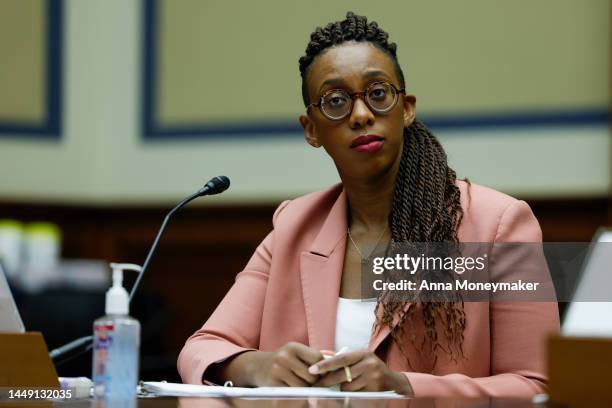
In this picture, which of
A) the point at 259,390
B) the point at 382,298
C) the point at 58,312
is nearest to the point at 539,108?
the point at 58,312

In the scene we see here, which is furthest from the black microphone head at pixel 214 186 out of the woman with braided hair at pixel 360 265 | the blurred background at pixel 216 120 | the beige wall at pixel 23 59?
the beige wall at pixel 23 59

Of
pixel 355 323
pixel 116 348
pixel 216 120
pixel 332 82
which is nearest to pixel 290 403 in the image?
pixel 116 348

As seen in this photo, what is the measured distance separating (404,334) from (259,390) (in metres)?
0.41

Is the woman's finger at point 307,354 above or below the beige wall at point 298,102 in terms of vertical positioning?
below

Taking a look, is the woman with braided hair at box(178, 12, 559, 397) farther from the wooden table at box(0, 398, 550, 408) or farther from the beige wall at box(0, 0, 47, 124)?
the beige wall at box(0, 0, 47, 124)

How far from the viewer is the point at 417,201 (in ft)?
7.25

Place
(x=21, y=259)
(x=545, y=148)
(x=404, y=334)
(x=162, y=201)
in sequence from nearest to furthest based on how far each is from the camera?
(x=404, y=334) → (x=545, y=148) → (x=21, y=259) → (x=162, y=201)

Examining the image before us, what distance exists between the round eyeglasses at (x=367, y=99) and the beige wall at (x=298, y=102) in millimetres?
2374

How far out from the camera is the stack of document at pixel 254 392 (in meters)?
1.75

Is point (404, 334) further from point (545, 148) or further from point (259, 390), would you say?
point (545, 148)

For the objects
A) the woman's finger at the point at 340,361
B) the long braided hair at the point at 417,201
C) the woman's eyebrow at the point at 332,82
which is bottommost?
the woman's finger at the point at 340,361

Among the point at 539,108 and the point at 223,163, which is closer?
the point at 539,108

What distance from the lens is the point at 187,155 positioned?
4965mm

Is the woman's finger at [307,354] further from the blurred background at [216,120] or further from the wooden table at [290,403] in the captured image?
the blurred background at [216,120]
